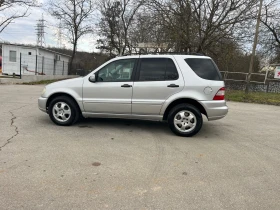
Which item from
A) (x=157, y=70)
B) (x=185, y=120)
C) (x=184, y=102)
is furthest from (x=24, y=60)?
(x=185, y=120)

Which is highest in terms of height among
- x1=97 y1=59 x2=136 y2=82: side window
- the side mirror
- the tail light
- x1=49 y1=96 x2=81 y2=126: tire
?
x1=97 y1=59 x2=136 y2=82: side window

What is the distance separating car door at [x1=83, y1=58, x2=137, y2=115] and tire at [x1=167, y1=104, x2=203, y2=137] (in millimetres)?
1038

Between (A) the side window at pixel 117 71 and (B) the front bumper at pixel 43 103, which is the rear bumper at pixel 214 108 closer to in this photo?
(A) the side window at pixel 117 71

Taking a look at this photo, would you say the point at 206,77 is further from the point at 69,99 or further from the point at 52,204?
the point at 52,204

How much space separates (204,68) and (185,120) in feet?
4.04

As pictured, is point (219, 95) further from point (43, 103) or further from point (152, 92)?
point (43, 103)

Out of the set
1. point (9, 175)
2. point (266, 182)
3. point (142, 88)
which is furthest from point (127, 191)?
point (142, 88)

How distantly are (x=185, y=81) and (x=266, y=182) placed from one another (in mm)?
2618

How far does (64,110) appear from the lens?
19.5 feet

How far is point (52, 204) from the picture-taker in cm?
277

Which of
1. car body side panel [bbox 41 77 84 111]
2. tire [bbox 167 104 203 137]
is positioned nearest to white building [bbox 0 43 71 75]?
car body side panel [bbox 41 77 84 111]

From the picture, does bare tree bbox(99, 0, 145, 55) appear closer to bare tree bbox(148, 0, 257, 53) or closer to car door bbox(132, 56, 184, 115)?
bare tree bbox(148, 0, 257, 53)

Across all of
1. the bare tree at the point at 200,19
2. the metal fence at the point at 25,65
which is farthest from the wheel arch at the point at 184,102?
the metal fence at the point at 25,65

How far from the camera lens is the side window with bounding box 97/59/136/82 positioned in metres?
5.70
